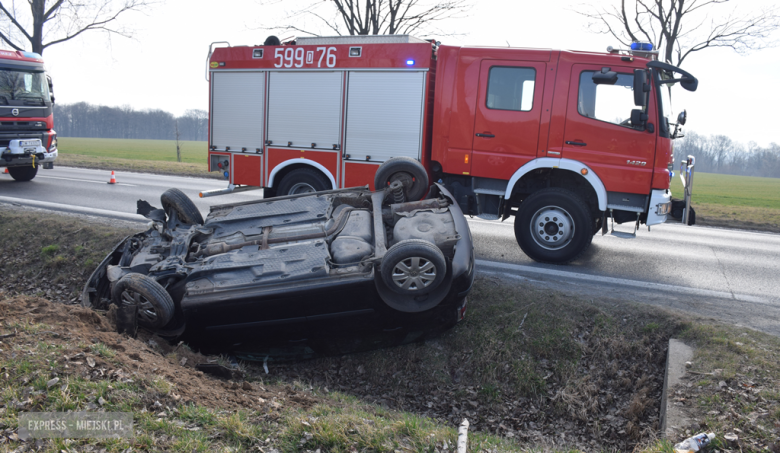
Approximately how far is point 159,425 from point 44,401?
70 cm

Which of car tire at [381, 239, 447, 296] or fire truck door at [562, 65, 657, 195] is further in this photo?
fire truck door at [562, 65, 657, 195]

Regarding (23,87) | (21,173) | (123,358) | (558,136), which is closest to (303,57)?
(558,136)

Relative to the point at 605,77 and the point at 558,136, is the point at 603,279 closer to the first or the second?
the point at 558,136

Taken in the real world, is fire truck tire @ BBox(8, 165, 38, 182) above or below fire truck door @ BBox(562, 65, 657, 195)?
Answer: below

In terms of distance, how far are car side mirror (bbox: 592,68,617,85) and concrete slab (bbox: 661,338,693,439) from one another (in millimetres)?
3580

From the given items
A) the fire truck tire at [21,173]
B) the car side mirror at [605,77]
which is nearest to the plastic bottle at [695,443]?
the car side mirror at [605,77]

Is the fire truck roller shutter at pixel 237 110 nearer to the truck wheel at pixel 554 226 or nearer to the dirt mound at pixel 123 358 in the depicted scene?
the truck wheel at pixel 554 226

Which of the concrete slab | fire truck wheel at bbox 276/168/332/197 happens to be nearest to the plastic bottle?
the concrete slab

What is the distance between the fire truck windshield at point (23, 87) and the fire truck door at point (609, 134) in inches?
542

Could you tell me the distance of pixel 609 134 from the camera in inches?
273

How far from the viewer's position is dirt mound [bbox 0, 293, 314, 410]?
333cm

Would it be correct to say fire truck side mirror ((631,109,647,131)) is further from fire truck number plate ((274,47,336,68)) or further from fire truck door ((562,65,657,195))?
fire truck number plate ((274,47,336,68))

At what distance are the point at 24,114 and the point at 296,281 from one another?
13.2 m

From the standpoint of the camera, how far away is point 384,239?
4738mm
